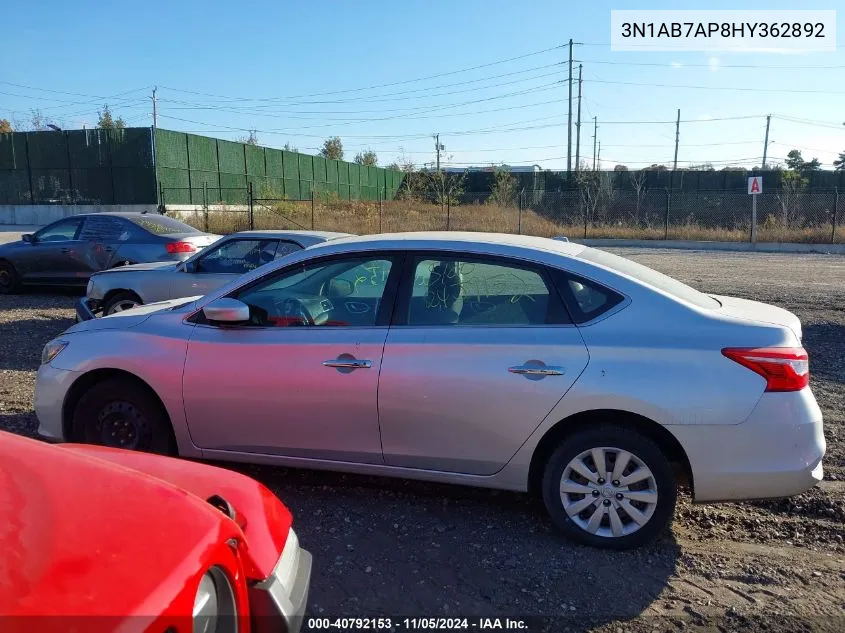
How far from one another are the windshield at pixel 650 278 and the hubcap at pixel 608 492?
964 mm

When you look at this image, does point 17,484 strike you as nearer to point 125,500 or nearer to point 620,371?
point 125,500

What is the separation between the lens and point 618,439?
3496mm

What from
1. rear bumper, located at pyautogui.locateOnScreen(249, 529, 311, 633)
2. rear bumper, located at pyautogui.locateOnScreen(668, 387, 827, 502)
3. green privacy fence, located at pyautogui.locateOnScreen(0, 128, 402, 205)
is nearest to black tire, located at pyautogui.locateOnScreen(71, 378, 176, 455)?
rear bumper, located at pyautogui.locateOnScreen(249, 529, 311, 633)

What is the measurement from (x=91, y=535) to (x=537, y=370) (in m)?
2.32

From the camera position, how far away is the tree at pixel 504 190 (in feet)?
140

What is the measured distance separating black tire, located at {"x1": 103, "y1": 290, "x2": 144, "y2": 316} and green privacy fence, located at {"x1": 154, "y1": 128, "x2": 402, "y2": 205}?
24.4 m

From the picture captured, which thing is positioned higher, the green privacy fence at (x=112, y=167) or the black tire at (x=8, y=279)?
the green privacy fence at (x=112, y=167)

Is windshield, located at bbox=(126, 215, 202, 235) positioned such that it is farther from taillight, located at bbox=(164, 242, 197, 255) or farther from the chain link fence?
the chain link fence

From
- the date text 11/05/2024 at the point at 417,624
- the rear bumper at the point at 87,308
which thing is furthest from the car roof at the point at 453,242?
the rear bumper at the point at 87,308

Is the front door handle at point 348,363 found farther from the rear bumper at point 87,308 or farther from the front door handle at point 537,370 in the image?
the rear bumper at point 87,308

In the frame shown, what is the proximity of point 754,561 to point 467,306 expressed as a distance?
6.75 feet

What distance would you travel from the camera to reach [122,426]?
434 cm

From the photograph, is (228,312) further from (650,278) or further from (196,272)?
(196,272)

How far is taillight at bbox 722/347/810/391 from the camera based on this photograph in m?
3.38
